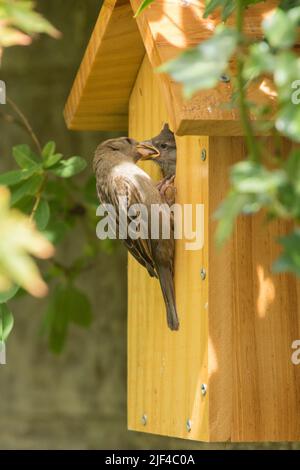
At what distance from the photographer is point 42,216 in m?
2.30

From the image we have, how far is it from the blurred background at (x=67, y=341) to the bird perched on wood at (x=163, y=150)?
3.07 ft

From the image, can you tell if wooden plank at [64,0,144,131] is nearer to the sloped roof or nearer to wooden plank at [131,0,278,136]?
the sloped roof

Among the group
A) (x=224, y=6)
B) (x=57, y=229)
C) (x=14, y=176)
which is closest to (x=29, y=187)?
(x=14, y=176)

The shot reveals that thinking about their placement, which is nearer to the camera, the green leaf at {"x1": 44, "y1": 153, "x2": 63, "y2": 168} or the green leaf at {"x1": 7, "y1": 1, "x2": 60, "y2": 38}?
the green leaf at {"x1": 7, "y1": 1, "x2": 60, "y2": 38}

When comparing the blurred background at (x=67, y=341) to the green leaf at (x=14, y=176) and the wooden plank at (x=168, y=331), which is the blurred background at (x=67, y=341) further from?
the green leaf at (x=14, y=176)

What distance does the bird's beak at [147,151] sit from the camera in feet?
7.68

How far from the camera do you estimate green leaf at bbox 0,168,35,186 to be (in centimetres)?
226

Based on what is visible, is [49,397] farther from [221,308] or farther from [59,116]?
[221,308]

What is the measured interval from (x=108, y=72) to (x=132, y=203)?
1.87 feet

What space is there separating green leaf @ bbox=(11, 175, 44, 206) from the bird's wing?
0.21 metres

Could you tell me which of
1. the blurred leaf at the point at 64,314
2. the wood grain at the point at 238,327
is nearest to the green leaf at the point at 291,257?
the wood grain at the point at 238,327

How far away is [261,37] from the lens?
1866mm

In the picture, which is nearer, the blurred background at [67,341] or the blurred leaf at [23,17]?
the blurred leaf at [23,17]

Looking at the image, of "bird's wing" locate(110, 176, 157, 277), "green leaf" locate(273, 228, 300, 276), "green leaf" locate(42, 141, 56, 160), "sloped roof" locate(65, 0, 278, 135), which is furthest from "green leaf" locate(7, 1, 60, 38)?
"green leaf" locate(42, 141, 56, 160)
